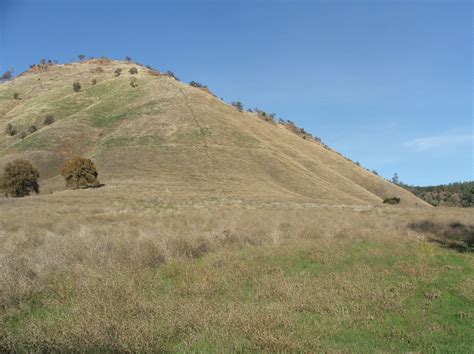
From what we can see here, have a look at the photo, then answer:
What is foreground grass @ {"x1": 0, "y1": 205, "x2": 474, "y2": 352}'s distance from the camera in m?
6.50

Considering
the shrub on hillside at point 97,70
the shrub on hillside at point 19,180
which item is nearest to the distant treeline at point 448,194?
the shrub on hillside at point 97,70

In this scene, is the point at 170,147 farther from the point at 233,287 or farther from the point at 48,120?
the point at 233,287

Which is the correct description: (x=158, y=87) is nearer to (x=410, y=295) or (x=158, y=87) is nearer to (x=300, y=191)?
(x=300, y=191)

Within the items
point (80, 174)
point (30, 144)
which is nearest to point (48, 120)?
point (30, 144)

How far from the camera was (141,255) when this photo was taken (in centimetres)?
1240

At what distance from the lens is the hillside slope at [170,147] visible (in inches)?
2199

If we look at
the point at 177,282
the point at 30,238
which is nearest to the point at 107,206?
the point at 30,238

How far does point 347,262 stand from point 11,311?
925cm

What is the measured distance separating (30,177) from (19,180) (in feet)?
4.59

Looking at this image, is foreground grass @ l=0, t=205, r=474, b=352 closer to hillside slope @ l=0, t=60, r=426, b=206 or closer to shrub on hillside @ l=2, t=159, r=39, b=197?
hillside slope @ l=0, t=60, r=426, b=206

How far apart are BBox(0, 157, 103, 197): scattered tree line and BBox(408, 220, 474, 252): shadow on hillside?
38404 millimetres

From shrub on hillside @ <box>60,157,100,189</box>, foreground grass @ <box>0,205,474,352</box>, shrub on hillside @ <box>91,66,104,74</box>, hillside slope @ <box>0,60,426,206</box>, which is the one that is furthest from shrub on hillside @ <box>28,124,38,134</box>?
foreground grass @ <box>0,205,474,352</box>

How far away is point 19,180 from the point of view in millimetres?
51000

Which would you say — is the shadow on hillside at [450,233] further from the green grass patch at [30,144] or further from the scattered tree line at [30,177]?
the green grass patch at [30,144]
